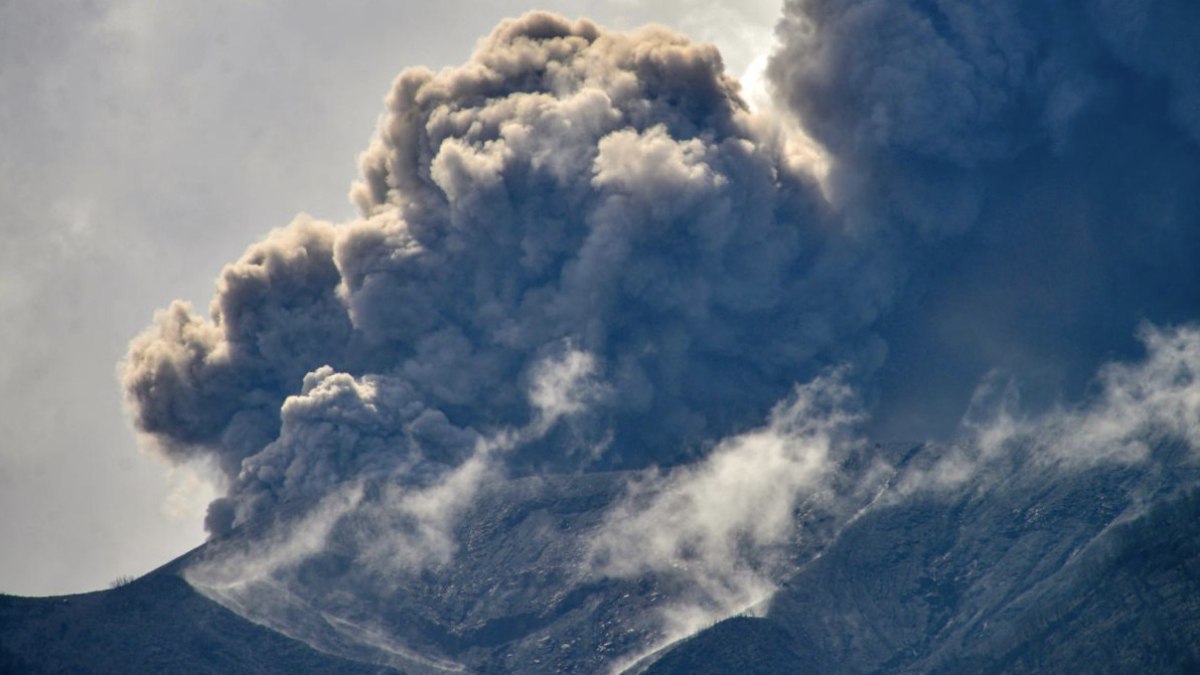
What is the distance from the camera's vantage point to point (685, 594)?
17788cm

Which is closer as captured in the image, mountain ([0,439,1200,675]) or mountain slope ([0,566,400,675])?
mountain ([0,439,1200,675])

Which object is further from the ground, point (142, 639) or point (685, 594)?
point (142, 639)

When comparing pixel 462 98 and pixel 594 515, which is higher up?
pixel 462 98

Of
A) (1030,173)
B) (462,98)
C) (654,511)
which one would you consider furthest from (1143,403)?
(462,98)

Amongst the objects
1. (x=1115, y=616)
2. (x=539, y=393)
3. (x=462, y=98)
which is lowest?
(x=1115, y=616)

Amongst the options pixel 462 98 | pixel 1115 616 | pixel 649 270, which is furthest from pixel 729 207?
pixel 1115 616

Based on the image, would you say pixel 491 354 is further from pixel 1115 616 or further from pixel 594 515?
pixel 1115 616

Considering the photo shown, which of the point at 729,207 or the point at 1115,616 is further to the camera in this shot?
the point at 729,207

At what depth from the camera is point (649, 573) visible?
17950 cm

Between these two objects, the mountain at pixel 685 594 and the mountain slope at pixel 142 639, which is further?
the mountain slope at pixel 142 639

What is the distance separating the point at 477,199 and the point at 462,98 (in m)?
7.11

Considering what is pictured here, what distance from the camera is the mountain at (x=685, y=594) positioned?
167875 millimetres

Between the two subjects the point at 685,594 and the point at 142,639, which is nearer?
the point at 142,639

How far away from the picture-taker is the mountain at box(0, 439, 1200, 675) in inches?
6609
